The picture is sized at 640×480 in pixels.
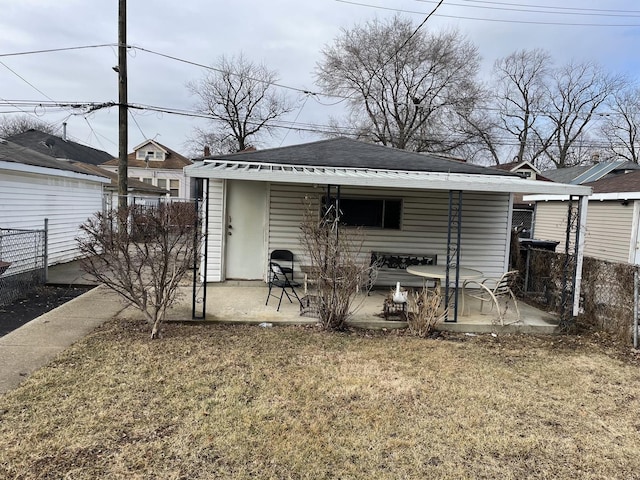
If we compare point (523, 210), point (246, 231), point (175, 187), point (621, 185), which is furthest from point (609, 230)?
point (175, 187)

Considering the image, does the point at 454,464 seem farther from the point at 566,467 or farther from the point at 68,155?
the point at 68,155

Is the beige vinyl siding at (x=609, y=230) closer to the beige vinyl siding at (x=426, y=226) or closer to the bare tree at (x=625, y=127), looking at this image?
the beige vinyl siding at (x=426, y=226)

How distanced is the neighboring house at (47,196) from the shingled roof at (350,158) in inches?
157

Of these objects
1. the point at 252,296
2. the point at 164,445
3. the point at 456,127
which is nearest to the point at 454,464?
the point at 164,445

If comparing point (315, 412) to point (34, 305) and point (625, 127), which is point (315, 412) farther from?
point (625, 127)

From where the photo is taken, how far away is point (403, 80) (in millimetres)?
28812

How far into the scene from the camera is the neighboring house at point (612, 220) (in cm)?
1074

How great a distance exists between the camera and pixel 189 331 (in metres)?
5.11

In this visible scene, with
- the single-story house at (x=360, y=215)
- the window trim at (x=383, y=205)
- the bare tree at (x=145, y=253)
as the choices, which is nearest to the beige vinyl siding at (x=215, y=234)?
the single-story house at (x=360, y=215)

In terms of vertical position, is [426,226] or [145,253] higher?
[426,226]

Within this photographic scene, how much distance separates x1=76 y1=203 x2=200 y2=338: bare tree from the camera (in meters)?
4.64

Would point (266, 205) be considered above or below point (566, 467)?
above

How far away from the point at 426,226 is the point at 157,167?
2982 centimetres

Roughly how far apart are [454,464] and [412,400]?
0.86 metres
